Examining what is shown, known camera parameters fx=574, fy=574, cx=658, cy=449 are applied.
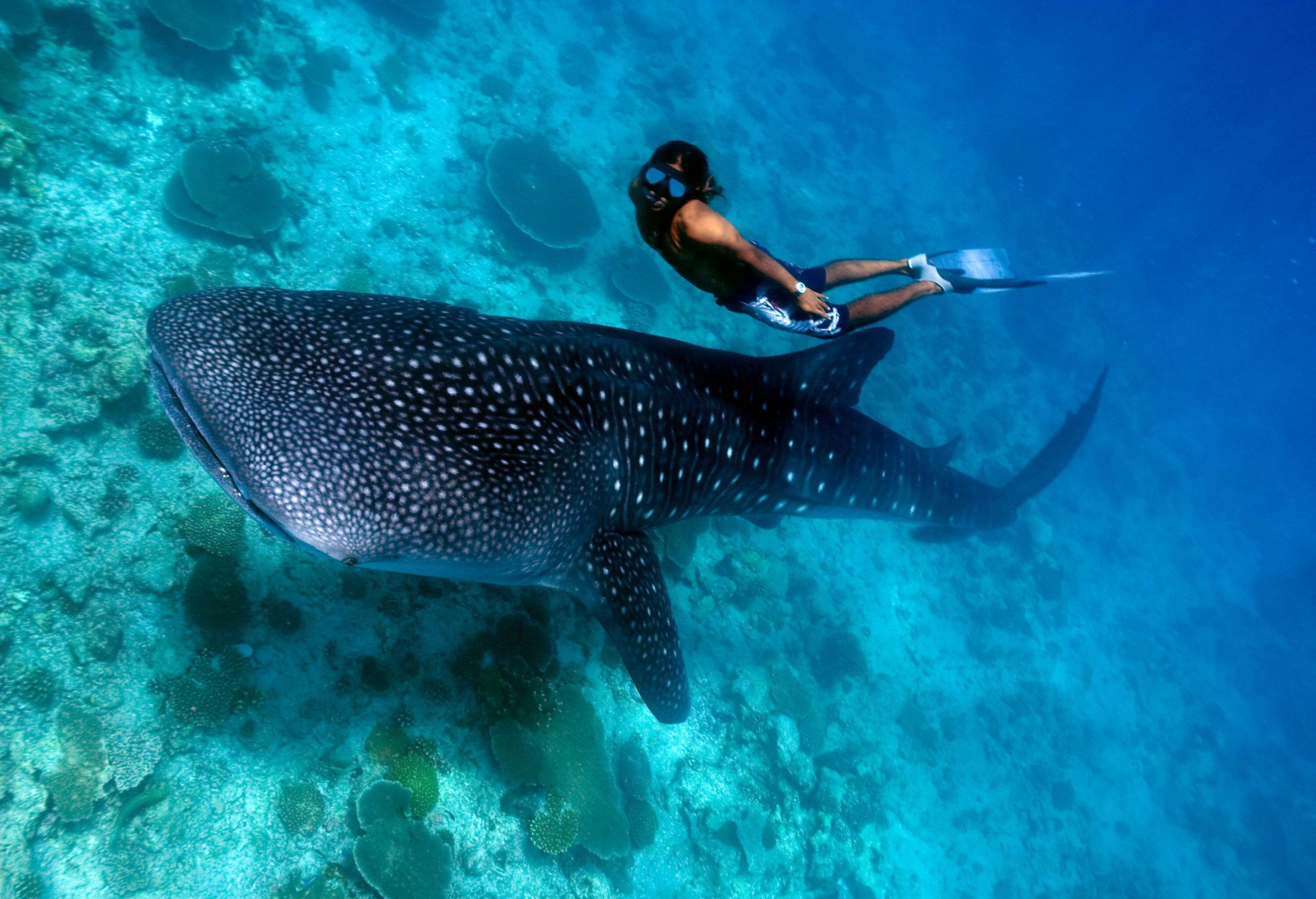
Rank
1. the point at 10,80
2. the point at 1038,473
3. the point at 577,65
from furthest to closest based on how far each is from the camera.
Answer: the point at 577,65 < the point at 1038,473 < the point at 10,80

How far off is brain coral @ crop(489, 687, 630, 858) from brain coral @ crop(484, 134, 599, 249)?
8621 millimetres

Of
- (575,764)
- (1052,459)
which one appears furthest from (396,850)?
(1052,459)

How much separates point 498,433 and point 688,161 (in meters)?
2.26

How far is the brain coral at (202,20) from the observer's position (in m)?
9.34

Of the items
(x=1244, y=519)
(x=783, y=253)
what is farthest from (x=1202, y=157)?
(x=783, y=253)

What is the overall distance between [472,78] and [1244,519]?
4135 centimetres

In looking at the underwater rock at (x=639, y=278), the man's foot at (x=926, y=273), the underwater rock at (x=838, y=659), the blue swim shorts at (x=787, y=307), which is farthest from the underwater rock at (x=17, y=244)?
the underwater rock at (x=838, y=659)

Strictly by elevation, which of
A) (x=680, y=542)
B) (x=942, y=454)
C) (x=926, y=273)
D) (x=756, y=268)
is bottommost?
(x=680, y=542)

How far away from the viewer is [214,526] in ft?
15.9

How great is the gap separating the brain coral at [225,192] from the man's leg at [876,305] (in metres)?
7.93

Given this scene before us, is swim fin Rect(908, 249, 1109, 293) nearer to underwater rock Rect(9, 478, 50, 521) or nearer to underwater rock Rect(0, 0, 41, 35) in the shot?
underwater rock Rect(9, 478, 50, 521)

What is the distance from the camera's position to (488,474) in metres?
3.12

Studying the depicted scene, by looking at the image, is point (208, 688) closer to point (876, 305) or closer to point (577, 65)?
point (876, 305)

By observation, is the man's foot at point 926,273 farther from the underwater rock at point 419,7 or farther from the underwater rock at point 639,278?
the underwater rock at point 419,7
